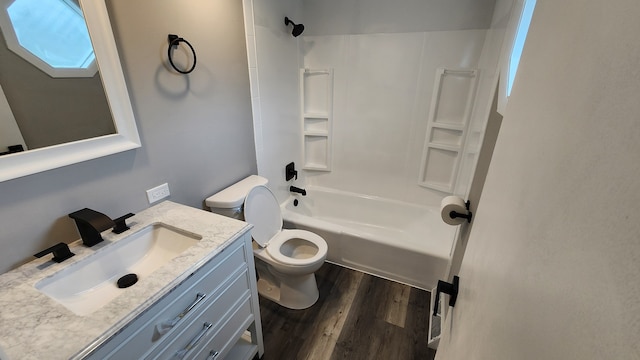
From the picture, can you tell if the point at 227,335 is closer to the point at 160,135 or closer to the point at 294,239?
the point at 294,239

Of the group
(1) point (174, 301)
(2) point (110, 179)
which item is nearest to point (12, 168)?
(2) point (110, 179)

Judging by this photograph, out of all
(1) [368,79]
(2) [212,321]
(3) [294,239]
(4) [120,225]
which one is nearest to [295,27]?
(1) [368,79]

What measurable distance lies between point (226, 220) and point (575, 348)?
1.22m

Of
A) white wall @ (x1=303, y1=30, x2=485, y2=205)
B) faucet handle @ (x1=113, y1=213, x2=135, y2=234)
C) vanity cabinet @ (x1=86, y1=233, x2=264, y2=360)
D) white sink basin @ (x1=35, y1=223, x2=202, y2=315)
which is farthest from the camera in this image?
white wall @ (x1=303, y1=30, x2=485, y2=205)

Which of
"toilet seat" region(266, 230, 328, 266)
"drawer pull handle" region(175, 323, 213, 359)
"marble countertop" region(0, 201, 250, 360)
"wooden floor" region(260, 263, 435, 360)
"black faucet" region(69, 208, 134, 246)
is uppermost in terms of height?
"black faucet" region(69, 208, 134, 246)

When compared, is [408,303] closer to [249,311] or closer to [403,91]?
[249,311]

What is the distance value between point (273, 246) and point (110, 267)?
94 centimetres

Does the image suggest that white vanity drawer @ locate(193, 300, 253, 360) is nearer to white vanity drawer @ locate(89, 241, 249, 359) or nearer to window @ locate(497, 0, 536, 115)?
white vanity drawer @ locate(89, 241, 249, 359)

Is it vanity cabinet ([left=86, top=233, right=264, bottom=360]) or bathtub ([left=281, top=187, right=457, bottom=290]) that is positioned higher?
vanity cabinet ([left=86, top=233, right=264, bottom=360])

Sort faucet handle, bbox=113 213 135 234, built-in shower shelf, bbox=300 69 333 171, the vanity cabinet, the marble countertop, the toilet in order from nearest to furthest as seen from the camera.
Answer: the marble countertop
the vanity cabinet
faucet handle, bbox=113 213 135 234
the toilet
built-in shower shelf, bbox=300 69 333 171

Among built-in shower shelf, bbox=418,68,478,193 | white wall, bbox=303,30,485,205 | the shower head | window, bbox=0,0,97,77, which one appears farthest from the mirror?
built-in shower shelf, bbox=418,68,478,193

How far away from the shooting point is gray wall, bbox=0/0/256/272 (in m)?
0.96

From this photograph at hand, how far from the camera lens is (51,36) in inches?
37.1

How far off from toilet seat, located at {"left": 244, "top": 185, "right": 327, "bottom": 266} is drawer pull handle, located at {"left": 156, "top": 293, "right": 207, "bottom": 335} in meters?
0.72
